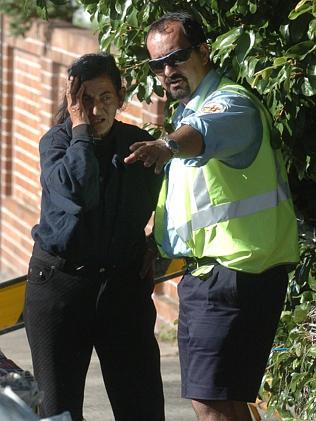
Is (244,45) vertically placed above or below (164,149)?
above

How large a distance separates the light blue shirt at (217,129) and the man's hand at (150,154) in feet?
0.59

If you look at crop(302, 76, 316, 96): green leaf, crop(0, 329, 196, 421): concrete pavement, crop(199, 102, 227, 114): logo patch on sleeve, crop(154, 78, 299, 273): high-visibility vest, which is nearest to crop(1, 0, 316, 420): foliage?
crop(302, 76, 316, 96): green leaf

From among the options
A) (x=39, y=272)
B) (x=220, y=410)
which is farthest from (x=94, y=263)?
(x=220, y=410)

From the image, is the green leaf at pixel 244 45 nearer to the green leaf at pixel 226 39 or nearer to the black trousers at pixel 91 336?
the green leaf at pixel 226 39

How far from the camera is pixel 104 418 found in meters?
6.26

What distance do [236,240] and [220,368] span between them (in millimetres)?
441

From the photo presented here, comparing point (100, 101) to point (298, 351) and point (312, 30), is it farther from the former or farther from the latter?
point (298, 351)

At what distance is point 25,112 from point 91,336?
6835 mm

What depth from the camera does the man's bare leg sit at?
410 cm

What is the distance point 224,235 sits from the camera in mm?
4020

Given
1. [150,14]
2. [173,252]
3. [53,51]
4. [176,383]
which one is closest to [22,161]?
[53,51]

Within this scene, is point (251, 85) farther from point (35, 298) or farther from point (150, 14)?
point (35, 298)

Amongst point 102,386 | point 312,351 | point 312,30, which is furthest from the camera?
point 102,386

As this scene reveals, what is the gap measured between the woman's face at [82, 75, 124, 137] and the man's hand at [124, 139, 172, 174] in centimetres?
65
